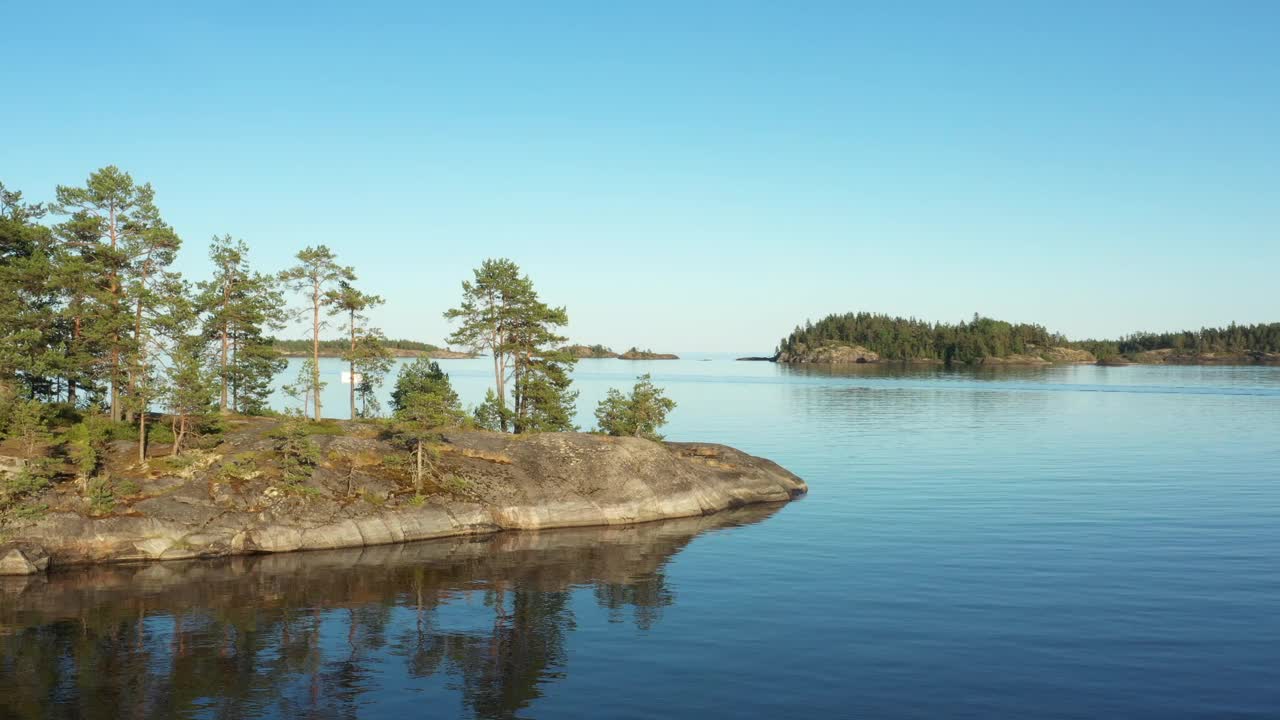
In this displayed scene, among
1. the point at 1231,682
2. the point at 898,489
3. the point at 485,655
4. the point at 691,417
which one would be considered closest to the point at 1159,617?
the point at 1231,682

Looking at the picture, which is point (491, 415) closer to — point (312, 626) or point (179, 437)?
point (179, 437)

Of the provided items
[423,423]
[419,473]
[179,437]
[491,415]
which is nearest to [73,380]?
[179,437]

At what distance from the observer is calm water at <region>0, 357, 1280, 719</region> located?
2278 centimetres

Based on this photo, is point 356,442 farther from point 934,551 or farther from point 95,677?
point 934,551

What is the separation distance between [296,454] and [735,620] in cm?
2585

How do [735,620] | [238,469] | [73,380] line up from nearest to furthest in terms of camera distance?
1. [735,620]
2. [238,469]
3. [73,380]

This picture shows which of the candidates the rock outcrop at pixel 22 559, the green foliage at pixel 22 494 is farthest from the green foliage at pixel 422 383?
the rock outcrop at pixel 22 559

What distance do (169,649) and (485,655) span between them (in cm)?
1001

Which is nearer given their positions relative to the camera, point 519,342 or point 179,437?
point 179,437

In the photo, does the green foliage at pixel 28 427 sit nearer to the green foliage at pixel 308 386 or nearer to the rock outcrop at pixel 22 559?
the rock outcrop at pixel 22 559

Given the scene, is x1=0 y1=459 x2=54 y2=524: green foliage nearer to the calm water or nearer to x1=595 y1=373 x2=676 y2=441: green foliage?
the calm water

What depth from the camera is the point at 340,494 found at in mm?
44250

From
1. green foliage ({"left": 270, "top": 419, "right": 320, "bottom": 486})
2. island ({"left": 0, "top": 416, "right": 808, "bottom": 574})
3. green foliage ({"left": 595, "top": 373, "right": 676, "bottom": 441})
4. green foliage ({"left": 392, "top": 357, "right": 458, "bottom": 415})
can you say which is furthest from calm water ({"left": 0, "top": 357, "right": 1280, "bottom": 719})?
green foliage ({"left": 392, "top": 357, "right": 458, "bottom": 415})

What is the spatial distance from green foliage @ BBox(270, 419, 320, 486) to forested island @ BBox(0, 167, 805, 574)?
95 millimetres
